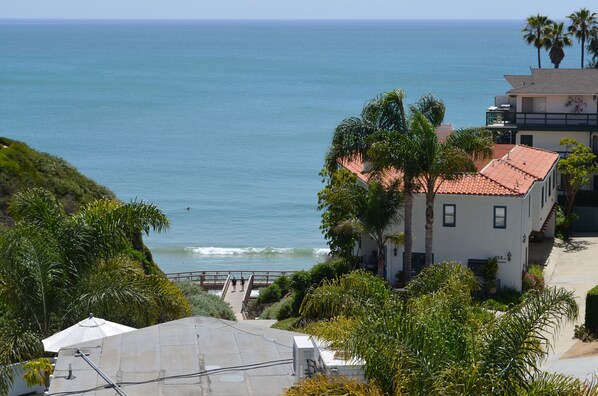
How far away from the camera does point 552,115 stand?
173ft

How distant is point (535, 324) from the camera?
13.7 metres

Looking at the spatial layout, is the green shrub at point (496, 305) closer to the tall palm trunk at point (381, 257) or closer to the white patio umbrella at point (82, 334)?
the tall palm trunk at point (381, 257)

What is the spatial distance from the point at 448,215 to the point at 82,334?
21.2 metres

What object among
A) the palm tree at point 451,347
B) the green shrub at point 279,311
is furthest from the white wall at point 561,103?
the palm tree at point 451,347

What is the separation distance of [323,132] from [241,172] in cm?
2680

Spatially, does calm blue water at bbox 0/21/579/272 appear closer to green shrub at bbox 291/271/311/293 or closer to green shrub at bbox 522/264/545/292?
green shrub at bbox 291/271/311/293

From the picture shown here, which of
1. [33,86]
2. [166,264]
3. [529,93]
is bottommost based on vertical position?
[166,264]

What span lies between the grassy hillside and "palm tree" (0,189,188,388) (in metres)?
16.2

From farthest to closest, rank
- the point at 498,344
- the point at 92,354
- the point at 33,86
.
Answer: the point at 33,86 → the point at 92,354 → the point at 498,344

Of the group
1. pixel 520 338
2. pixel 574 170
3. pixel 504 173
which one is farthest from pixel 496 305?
pixel 520 338

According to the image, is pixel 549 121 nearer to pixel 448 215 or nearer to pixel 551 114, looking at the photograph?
pixel 551 114

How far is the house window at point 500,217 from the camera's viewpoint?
37500 millimetres

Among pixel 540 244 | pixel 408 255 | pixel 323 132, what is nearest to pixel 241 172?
pixel 323 132

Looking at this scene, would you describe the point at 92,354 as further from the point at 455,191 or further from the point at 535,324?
the point at 455,191
